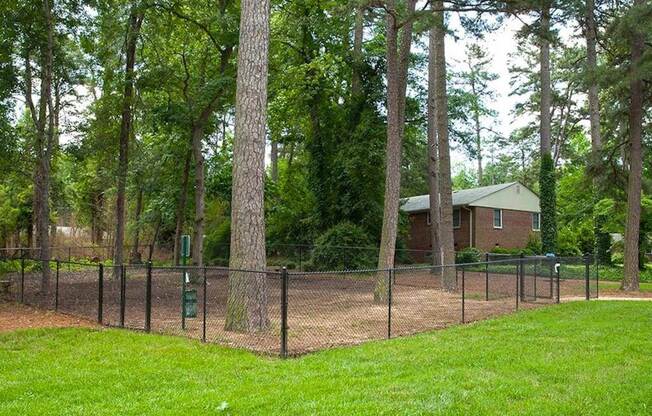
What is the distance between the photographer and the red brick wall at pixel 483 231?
34.0 metres

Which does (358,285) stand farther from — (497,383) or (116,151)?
(497,383)

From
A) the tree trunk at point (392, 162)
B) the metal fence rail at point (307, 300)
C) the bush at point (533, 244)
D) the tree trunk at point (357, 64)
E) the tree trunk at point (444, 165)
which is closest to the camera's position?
the metal fence rail at point (307, 300)

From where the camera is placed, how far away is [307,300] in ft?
46.1

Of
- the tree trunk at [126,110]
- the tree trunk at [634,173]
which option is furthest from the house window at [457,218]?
the tree trunk at [126,110]

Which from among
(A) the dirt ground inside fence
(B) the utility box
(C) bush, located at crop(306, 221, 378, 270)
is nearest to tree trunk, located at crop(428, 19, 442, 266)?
(C) bush, located at crop(306, 221, 378, 270)

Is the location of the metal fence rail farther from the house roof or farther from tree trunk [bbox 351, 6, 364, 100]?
the house roof

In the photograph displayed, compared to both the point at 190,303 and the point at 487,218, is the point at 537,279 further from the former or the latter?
the point at 487,218

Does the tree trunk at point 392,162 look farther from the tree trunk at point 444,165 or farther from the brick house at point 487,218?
Answer: the brick house at point 487,218

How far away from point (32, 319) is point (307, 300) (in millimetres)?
5859

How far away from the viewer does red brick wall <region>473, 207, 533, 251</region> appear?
3397 cm

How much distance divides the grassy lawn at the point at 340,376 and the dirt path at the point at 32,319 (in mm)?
1004

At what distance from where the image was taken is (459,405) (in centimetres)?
534

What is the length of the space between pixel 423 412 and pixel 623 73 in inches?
602

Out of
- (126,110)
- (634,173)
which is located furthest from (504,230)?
(126,110)
